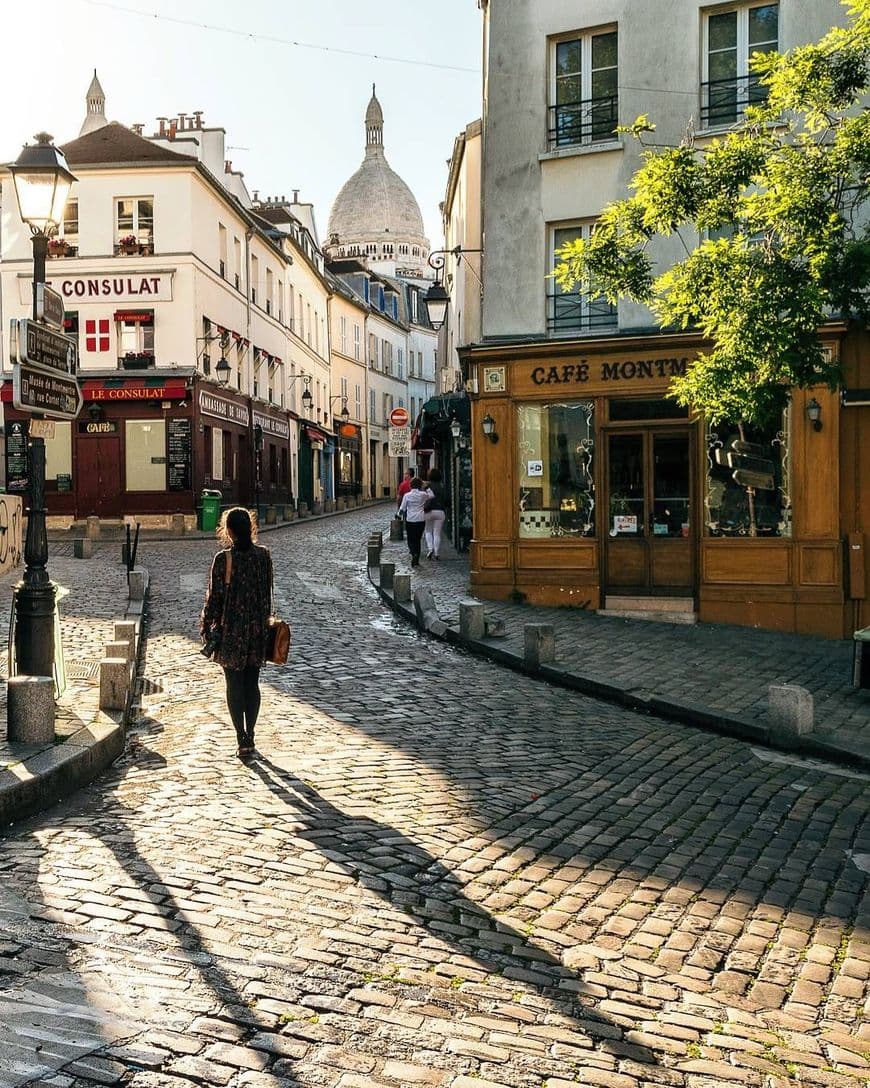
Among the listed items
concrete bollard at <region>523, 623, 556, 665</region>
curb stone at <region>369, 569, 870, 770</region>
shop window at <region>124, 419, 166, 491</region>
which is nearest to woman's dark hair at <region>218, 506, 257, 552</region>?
curb stone at <region>369, 569, 870, 770</region>

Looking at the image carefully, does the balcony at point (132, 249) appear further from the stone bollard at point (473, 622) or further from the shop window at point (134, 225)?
the stone bollard at point (473, 622)

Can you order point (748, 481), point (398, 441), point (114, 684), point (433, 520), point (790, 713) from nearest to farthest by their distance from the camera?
1. point (114, 684)
2. point (790, 713)
3. point (748, 481)
4. point (433, 520)
5. point (398, 441)

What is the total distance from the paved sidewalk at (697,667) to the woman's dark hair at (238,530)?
13.1 ft

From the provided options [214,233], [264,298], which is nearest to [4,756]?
[214,233]

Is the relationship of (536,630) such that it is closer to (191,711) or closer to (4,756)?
(191,711)

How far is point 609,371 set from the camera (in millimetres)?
16312

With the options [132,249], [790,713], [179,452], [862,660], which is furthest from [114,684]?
[132,249]

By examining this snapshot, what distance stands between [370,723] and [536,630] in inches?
123

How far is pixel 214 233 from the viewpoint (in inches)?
1369

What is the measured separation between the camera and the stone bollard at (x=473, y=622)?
43.0 feet

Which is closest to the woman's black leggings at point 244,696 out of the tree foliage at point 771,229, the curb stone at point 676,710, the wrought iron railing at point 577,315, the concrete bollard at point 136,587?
the curb stone at point 676,710

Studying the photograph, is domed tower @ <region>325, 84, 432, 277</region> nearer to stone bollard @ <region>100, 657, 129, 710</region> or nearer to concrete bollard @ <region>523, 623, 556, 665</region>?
concrete bollard @ <region>523, 623, 556, 665</region>

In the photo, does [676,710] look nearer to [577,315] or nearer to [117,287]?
[577,315]

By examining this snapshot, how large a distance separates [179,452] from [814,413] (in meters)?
21.6
